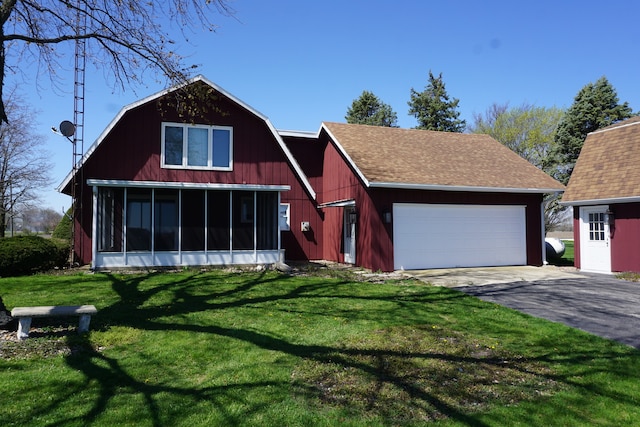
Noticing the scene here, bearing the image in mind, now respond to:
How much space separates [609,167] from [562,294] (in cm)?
722

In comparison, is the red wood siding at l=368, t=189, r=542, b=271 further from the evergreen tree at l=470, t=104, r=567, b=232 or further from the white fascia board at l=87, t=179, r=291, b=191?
the evergreen tree at l=470, t=104, r=567, b=232

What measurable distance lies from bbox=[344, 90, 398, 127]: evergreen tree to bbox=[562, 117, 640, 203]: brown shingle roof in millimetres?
26954

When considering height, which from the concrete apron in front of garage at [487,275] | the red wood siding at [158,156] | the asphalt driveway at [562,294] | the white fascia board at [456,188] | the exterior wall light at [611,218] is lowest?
the asphalt driveway at [562,294]

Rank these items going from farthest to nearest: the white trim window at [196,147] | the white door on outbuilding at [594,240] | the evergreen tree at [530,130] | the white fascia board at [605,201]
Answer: the evergreen tree at [530,130] → the white trim window at [196,147] → the white door on outbuilding at [594,240] → the white fascia board at [605,201]

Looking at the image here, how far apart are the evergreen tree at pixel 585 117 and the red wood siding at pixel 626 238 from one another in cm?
1399

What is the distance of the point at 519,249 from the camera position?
1572cm

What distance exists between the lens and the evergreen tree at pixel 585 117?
24.8 meters

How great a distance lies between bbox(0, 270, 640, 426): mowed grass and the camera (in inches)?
160

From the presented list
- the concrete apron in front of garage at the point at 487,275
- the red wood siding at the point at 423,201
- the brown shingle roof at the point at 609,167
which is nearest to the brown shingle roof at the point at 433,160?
the red wood siding at the point at 423,201

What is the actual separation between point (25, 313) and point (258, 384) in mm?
3773

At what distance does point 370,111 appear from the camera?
43.2 m

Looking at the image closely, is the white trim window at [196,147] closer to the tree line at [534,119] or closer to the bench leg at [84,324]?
the bench leg at [84,324]

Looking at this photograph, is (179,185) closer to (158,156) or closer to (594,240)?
(158,156)

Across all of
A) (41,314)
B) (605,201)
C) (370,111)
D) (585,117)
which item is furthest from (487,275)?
(370,111)
